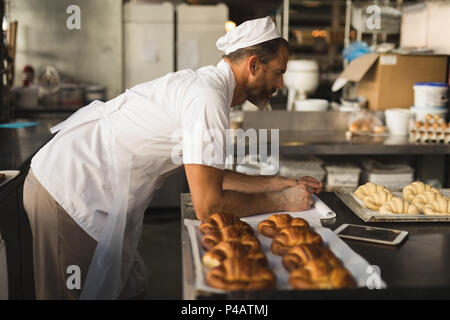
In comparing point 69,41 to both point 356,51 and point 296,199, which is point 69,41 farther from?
point 296,199

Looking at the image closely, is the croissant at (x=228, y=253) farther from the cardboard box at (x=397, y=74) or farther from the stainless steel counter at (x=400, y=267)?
the cardboard box at (x=397, y=74)

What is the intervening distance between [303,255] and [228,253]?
19 cm

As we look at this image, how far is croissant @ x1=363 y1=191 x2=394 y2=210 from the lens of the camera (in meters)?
1.85

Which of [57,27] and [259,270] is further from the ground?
[57,27]

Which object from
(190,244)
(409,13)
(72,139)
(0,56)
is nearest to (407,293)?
(190,244)

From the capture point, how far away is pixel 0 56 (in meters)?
3.75

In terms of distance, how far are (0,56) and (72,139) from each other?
7.23 ft

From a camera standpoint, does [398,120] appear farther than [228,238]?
Yes

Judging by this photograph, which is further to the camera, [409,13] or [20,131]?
[409,13]

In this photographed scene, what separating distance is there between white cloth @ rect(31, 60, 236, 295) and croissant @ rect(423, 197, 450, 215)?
0.77 meters

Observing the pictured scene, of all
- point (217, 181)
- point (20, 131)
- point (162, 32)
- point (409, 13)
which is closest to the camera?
point (217, 181)

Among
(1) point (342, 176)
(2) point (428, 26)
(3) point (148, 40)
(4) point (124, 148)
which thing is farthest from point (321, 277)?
(3) point (148, 40)

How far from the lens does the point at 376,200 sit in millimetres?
1861
